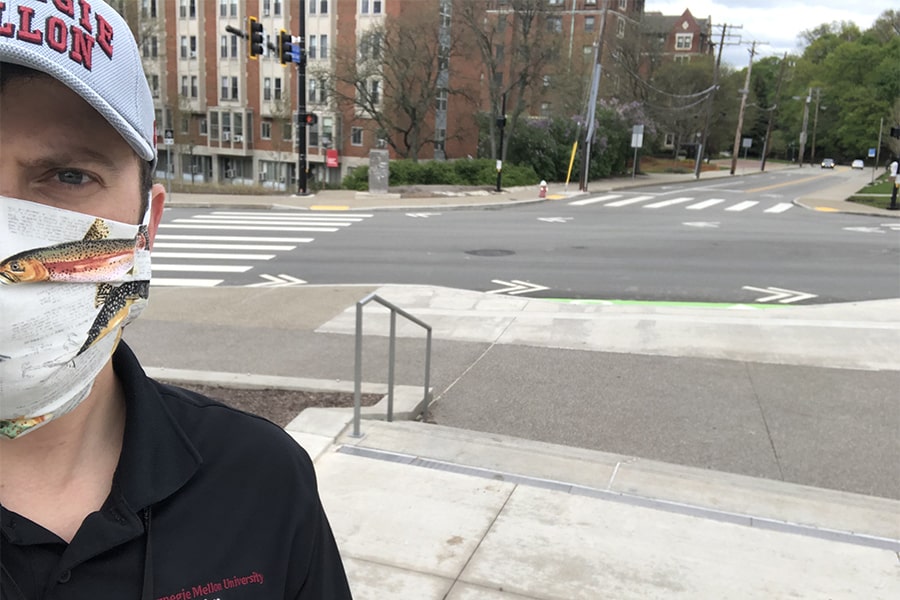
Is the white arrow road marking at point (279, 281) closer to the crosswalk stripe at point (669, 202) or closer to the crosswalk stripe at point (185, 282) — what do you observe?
the crosswalk stripe at point (185, 282)

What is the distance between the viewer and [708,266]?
1371 cm

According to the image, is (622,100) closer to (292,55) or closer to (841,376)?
(292,55)

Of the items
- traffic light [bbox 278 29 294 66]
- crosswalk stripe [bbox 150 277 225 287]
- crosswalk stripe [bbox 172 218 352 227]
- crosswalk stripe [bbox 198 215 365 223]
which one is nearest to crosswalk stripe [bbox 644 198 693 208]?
crosswalk stripe [bbox 198 215 365 223]

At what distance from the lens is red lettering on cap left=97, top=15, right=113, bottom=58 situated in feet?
3.53

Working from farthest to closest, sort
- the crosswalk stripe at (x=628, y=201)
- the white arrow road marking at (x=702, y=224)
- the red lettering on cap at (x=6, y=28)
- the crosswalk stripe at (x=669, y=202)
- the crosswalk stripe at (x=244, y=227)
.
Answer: the crosswalk stripe at (x=628, y=201), the crosswalk stripe at (x=669, y=202), the white arrow road marking at (x=702, y=224), the crosswalk stripe at (x=244, y=227), the red lettering on cap at (x=6, y=28)

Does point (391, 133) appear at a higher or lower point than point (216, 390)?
higher

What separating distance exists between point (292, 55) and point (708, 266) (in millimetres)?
15257

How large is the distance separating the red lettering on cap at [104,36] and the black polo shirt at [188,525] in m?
0.59

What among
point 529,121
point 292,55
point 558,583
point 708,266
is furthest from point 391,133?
point 558,583

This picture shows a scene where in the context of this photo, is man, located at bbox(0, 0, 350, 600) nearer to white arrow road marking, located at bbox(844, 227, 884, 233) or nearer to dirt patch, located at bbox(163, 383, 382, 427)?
dirt patch, located at bbox(163, 383, 382, 427)

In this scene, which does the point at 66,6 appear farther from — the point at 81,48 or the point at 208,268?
the point at 208,268

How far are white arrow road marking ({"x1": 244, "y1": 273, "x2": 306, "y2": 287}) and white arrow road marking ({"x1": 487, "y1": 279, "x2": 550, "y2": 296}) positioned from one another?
127 inches

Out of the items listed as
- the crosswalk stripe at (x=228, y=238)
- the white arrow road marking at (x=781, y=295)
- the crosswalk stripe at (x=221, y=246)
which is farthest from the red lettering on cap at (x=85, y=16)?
the crosswalk stripe at (x=228, y=238)

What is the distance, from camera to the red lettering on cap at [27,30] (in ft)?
3.18
